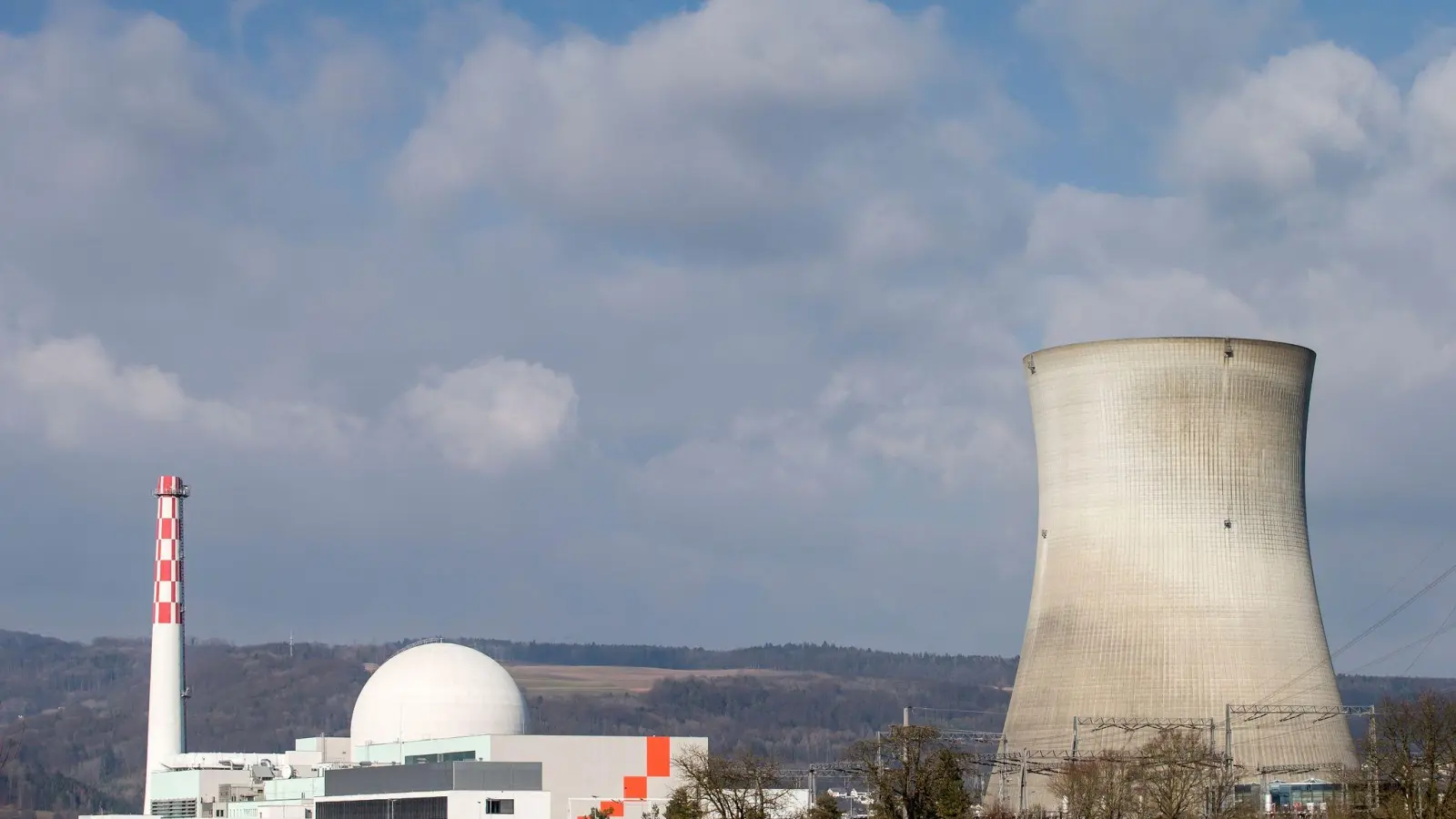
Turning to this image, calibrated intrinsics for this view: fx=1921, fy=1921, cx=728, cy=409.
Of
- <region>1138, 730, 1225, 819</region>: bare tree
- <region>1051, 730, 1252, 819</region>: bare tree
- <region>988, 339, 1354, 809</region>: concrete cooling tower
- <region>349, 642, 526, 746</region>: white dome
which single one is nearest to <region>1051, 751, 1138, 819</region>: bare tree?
<region>1051, 730, 1252, 819</region>: bare tree

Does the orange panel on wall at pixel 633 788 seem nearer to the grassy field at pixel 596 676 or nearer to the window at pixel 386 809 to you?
the window at pixel 386 809

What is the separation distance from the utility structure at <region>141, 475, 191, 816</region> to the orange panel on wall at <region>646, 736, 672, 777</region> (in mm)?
16558

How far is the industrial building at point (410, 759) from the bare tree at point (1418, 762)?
55.4 ft

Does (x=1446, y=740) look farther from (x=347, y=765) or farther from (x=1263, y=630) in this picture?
(x=347, y=765)

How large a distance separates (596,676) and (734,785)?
97.3 m

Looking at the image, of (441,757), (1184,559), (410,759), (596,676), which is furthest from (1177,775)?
(596,676)

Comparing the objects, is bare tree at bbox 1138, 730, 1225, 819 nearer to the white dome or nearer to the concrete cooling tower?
the concrete cooling tower

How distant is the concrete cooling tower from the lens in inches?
1527

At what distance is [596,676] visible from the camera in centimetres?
13888

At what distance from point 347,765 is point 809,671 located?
91.9 metres

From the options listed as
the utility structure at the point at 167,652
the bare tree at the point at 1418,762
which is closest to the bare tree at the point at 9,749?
the utility structure at the point at 167,652

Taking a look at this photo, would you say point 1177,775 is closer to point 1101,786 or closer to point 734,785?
point 1101,786

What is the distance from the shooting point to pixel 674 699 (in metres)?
122

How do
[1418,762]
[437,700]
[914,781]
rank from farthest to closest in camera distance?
1. [437,700]
2. [914,781]
3. [1418,762]
